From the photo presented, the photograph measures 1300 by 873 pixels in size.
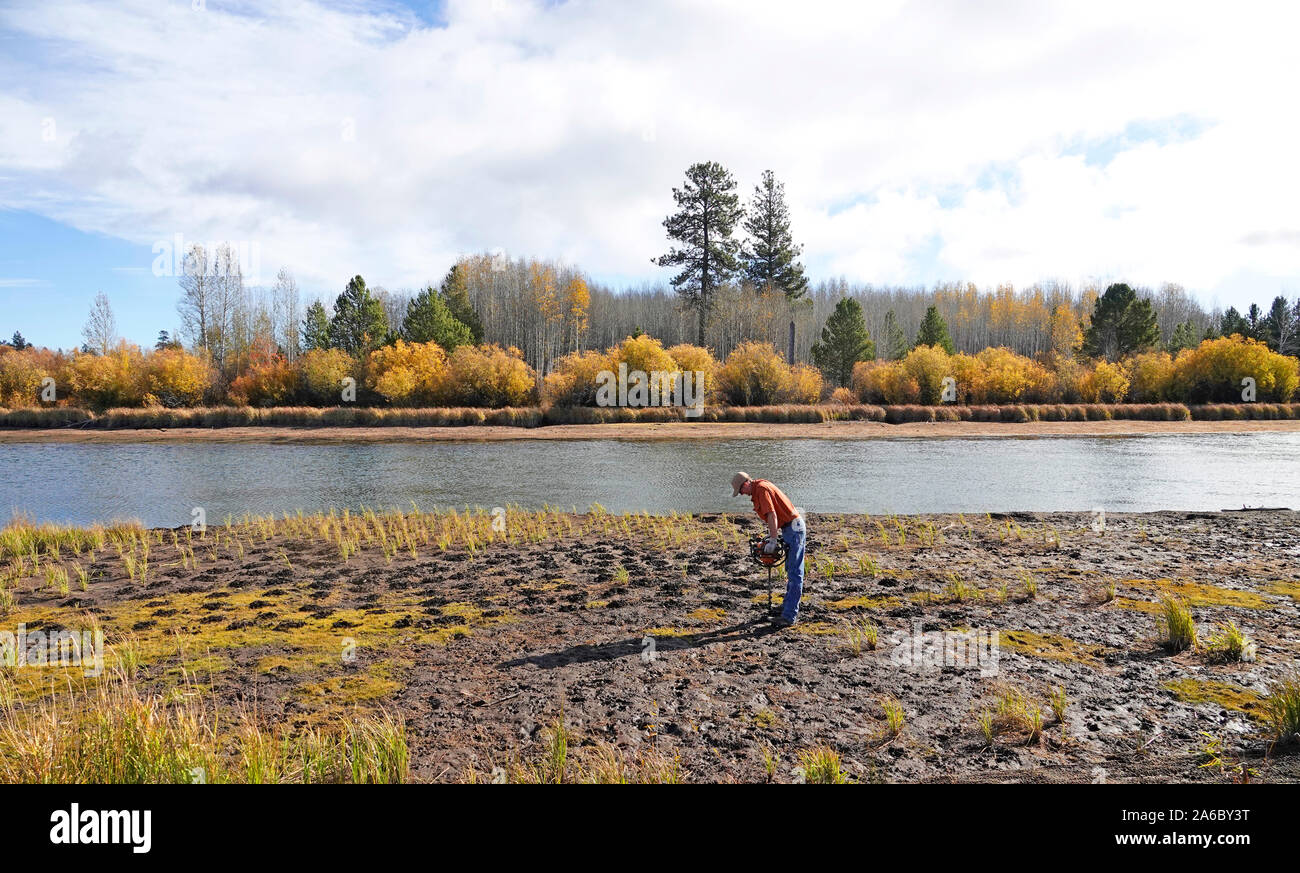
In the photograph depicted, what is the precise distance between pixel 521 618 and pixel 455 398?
4500cm

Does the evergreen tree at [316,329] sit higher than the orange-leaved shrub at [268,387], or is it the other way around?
the evergreen tree at [316,329]

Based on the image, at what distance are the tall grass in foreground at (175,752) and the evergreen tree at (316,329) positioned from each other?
70.6 meters

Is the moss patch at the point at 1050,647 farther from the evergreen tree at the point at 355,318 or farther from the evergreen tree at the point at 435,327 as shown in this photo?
the evergreen tree at the point at 355,318

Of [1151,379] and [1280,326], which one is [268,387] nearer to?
[1151,379]

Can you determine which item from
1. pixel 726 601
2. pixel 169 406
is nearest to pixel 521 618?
pixel 726 601

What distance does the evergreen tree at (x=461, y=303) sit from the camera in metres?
74.8

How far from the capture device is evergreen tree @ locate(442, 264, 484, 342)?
74812 mm

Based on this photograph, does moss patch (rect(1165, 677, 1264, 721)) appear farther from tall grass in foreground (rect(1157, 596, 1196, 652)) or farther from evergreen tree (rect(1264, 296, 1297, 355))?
evergreen tree (rect(1264, 296, 1297, 355))

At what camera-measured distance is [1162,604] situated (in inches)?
397

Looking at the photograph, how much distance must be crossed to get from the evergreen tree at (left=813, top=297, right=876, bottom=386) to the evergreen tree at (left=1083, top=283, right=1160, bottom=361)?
18.9 m

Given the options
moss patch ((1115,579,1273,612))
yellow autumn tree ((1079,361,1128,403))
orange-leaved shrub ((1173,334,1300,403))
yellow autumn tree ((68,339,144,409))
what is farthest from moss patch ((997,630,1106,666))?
yellow autumn tree ((68,339,144,409))

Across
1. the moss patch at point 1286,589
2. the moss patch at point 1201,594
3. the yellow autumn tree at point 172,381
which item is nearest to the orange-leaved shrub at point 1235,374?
the moss patch at point 1286,589
